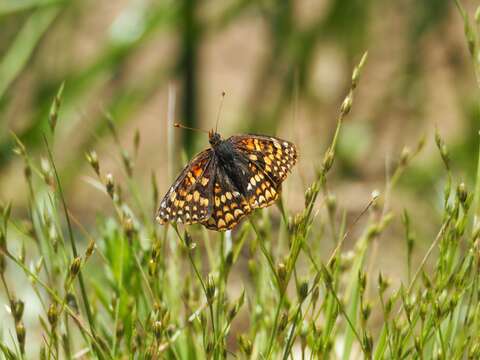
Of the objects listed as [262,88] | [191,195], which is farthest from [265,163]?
[262,88]

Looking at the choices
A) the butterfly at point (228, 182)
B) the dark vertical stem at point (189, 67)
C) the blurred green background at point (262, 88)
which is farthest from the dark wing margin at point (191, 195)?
the dark vertical stem at point (189, 67)

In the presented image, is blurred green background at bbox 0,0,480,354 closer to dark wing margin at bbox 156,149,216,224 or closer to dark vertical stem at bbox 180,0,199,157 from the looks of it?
dark vertical stem at bbox 180,0,199,157

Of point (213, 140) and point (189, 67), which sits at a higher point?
point (189, 67)

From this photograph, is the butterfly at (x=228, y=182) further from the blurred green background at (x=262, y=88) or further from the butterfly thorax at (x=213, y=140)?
the blurred green background at (x=262, y=88)

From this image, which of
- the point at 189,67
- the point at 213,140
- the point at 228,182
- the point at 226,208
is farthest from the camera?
the point at 189,67

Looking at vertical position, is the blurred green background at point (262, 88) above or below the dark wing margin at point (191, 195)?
above

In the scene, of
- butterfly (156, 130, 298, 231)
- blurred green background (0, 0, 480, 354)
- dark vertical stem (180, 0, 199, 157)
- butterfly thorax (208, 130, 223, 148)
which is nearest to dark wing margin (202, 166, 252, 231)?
butterfly (156, 130, 298, 231)

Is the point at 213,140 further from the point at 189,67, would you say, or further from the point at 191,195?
the point at 189,67
